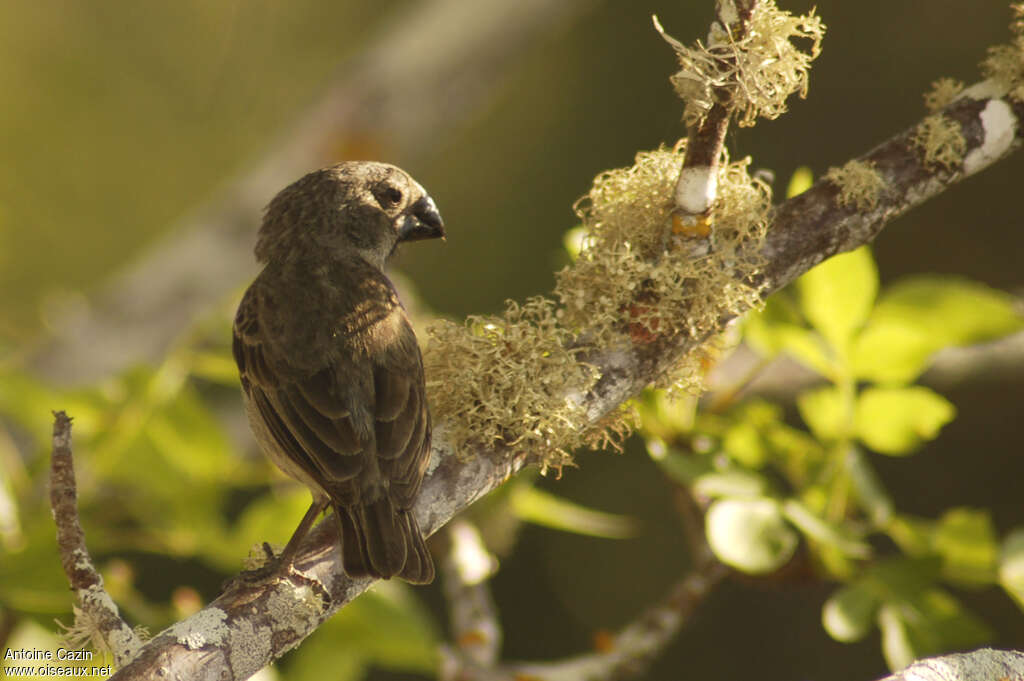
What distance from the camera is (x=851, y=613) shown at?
2229 millimetres

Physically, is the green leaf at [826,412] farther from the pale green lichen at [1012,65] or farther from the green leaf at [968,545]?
the pale green lichen at [1012,65]

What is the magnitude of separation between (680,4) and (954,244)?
1.97 metres

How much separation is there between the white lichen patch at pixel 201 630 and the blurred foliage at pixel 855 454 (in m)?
0.95

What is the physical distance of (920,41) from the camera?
5.71 m

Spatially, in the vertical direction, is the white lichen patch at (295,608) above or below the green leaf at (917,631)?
above

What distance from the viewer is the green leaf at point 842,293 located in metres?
2.38

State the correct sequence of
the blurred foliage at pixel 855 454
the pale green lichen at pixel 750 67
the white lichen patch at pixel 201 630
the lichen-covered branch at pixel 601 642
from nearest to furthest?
the white lichen patch at pixel 201 630, the pale green lichen at pixel 750 67, the blurred foliage at pixel 855 454, the lichen-covered branch at pixel 601 642

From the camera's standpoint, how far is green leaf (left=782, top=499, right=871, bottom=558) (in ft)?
7.05

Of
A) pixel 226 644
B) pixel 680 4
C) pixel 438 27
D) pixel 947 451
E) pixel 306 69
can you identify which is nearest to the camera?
pixel 226 644

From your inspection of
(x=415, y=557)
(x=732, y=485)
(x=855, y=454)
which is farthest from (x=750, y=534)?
(x=415, y=557)

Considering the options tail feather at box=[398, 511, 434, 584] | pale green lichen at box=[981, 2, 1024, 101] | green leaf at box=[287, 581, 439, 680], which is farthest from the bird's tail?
pale green lichen at box=[981, 2, 1024, 101]

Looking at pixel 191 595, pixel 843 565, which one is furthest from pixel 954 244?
pixel 191 595

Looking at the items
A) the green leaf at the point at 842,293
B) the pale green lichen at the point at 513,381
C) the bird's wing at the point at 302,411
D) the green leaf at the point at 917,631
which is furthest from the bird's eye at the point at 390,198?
the green leaf at the point at 917,631

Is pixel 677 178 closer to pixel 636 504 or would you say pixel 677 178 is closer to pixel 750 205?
pixel 750 205
